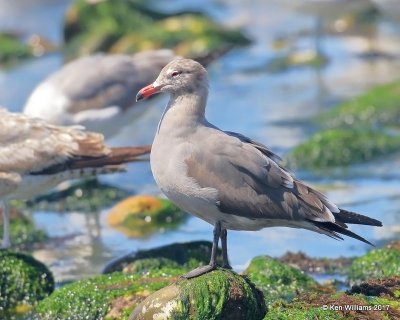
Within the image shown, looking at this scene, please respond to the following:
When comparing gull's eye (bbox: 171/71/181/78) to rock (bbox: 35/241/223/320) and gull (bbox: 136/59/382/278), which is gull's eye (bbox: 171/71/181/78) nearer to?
gull (bbox: 136/59/382/278)

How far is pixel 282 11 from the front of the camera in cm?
1950

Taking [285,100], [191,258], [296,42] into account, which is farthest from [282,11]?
[191,258]

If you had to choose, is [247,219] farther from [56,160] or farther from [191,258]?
[56,160]

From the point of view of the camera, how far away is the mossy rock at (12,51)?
16.7 meters

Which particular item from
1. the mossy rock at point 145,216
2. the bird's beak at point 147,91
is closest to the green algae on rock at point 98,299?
the bird's beak at point 147,91

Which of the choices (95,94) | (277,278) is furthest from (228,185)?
(95,94)

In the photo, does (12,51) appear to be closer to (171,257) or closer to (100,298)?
(171,257)

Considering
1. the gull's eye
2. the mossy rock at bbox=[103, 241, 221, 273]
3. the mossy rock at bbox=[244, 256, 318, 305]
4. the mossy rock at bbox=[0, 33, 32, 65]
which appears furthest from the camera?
the mossy rock at bbox=[0, 33, 32, 65]

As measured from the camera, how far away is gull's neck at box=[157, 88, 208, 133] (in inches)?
274

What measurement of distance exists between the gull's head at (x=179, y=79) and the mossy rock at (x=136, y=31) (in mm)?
8571

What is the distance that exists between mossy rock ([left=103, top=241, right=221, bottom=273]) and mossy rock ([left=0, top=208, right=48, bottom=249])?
1265mm

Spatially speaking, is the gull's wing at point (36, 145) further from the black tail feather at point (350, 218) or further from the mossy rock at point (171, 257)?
the black tail feather at point (350, 218)

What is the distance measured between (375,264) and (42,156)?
9.18ft

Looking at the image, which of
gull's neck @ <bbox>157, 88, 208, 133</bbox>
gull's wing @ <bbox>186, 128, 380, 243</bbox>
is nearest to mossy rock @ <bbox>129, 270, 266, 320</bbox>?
gull's wing @ <bbox>186, 128, 380, 243</bbox>
